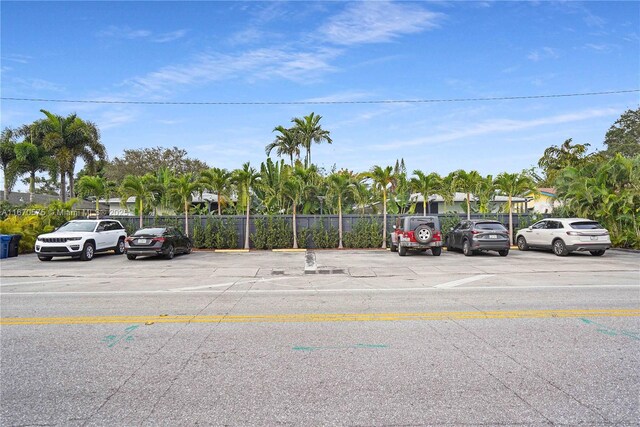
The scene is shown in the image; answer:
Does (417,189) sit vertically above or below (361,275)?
above

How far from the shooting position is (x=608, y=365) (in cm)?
486

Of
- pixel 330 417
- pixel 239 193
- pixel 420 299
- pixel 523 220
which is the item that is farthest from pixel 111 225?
pixel 523 220

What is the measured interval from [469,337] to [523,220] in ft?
75.1

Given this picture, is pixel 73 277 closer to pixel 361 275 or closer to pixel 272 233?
pixel 361 275

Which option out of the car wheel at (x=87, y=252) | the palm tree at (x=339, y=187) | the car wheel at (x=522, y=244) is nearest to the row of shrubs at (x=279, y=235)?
the palm tree at (x=339, y=187)

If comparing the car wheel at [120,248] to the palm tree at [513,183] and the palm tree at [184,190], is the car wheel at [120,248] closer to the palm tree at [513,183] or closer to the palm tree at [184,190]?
the palm tree at [184,190]

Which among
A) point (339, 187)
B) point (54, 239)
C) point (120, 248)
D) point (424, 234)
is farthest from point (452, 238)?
point (54, 239)

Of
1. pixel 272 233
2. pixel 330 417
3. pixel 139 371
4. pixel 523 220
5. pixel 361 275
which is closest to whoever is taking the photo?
pixel 330 417

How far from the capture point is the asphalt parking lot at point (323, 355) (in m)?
3.84

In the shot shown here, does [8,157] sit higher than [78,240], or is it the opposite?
[8,157]

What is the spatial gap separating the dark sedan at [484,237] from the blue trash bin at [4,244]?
2006 centimetres

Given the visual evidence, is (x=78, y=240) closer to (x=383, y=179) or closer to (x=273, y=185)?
(x=273, y=185)

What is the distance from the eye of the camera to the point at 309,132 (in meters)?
44.6

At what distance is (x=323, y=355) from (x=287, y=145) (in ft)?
134
